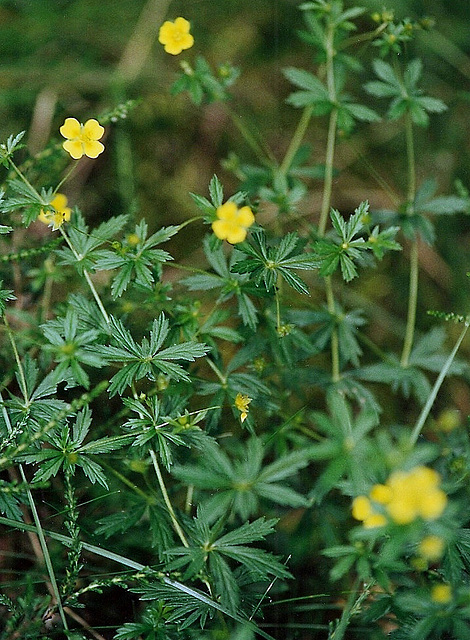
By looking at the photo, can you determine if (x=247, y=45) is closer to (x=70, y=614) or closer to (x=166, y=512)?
(x=166, y=512)

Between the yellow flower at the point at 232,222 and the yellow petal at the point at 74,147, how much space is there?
0.49m

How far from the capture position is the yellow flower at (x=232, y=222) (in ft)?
4.93

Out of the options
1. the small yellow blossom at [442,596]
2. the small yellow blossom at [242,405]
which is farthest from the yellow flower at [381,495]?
the small yellow blossom at [242,405]

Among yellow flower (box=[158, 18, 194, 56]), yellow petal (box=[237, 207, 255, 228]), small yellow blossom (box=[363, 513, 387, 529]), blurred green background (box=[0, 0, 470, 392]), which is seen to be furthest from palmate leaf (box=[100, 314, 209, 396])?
blurred green background (box=[0, 0, 470, 392])

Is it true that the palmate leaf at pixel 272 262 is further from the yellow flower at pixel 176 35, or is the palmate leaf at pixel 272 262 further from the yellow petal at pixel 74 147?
the yellow flower at pixel 176 35

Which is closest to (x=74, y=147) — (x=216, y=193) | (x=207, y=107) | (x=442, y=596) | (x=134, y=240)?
(x=134, y=240)

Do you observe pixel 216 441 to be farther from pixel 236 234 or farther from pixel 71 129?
pixel 71 129

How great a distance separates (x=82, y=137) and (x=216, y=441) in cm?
95

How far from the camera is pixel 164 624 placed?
1.63m

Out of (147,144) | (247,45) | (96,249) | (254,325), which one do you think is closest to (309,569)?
(254,325)

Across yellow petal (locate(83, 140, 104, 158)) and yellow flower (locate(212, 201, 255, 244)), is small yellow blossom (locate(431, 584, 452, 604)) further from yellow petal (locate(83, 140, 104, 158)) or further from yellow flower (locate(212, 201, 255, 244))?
yellow petal (locate(83, 140, 104, 158))

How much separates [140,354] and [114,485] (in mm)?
571

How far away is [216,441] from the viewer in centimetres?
182

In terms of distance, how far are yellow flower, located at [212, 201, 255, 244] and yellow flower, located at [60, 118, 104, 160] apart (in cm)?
45
